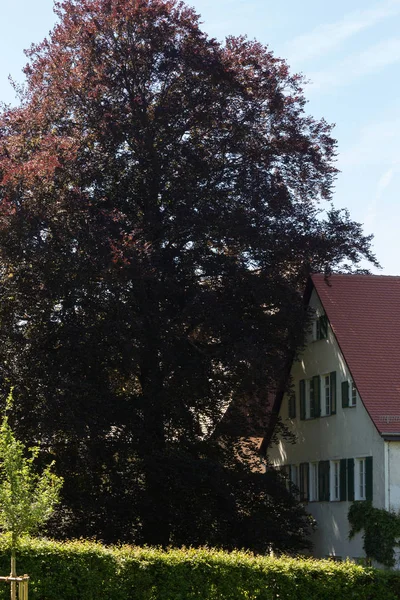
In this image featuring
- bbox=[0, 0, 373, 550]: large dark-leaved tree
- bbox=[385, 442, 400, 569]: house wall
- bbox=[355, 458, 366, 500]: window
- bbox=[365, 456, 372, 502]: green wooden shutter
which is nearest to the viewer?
bbox=[0, 0, 373, 550]: large dark-leaved tree

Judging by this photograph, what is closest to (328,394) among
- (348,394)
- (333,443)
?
(333,443)

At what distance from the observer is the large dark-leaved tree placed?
31156 mm

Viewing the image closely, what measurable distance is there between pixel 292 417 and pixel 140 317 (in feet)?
37.8

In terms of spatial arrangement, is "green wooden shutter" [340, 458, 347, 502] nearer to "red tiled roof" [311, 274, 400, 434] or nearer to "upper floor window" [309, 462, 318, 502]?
"red tiled roof" [311, 274, 400, 434]

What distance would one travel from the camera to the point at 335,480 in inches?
1441

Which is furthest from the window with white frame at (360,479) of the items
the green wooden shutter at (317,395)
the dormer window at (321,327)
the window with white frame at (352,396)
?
the dormer window at (321,327)

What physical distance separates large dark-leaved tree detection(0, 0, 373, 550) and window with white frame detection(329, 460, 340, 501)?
163 centimetres

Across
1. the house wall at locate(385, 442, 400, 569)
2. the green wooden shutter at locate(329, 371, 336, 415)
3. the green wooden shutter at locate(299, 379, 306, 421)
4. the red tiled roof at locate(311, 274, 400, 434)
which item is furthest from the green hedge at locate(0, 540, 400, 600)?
the green wooden shutter at locate(299, 379, 306, 421)

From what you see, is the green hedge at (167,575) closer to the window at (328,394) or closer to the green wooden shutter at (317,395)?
the window at (328,394)

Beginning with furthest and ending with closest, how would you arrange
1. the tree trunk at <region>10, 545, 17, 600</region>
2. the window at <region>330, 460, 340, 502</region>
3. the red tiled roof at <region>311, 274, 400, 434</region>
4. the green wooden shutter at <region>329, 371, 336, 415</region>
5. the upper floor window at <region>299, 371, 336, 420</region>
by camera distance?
the upper floor window at <region>299, 371, 336, 420</region>, the green wooden shutter at <region>329, 371, 336, 415</region>, the window at <region>330, 460, 340, 502</region>, the red tiled roof at <region>311, 274, 400, 434</region>, the tree trunk at <region>10, 545, 17, 600</region>

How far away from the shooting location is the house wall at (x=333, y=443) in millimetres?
32984

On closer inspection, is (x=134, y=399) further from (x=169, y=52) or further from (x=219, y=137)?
(x=169, y=52)

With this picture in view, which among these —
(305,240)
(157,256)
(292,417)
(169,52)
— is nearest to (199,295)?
(157,256)

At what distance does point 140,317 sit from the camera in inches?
1229
